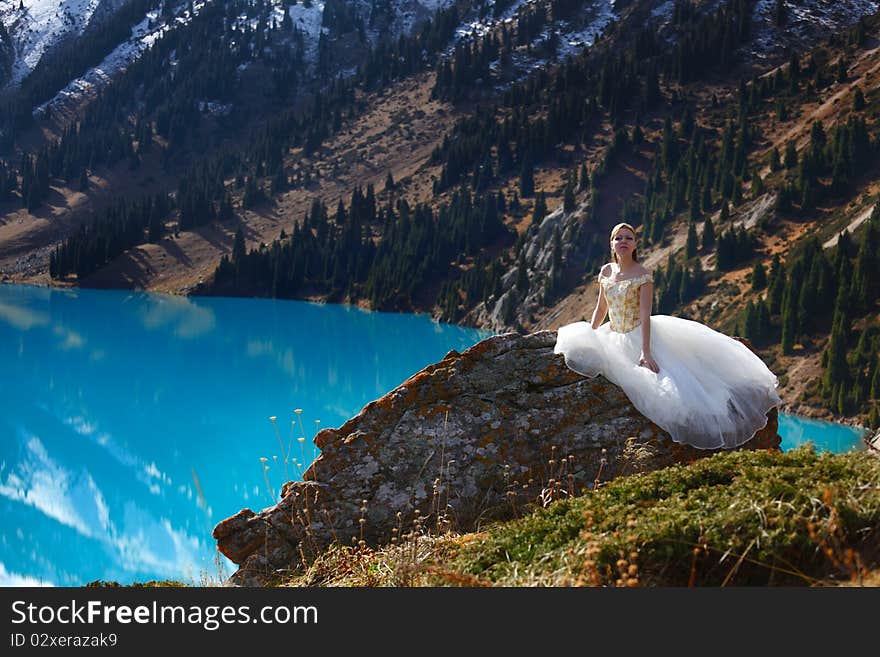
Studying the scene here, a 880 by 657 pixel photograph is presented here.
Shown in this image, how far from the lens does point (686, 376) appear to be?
966cm

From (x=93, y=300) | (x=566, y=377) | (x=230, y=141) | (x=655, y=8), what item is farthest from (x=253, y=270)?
(x=566, y=377)

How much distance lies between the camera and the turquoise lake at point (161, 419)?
30.1 metres

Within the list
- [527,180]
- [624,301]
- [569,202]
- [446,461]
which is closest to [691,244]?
[569,202]

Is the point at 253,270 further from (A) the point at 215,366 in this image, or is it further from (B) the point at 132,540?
(B) the point at 132,540

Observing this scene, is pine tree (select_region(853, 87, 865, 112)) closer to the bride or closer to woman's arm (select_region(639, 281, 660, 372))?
the bride

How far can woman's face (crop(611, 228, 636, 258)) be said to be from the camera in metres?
9.97

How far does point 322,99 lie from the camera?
612ft

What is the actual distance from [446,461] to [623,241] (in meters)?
3.53

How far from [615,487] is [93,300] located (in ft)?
414

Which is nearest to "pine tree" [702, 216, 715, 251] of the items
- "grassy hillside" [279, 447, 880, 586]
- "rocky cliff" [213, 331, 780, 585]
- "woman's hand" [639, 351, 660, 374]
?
"woman's hand" [639, 351, 660, 374]

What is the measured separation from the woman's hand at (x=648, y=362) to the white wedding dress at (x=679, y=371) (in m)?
0.07

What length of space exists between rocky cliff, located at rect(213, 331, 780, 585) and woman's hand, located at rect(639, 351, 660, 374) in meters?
0.54

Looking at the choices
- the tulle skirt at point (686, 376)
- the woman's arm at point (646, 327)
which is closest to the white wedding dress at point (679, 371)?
the tulle skirt at point (686, 376)

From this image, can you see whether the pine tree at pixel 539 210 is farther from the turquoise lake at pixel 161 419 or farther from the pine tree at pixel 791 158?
the pine tree at pixel 791 158
